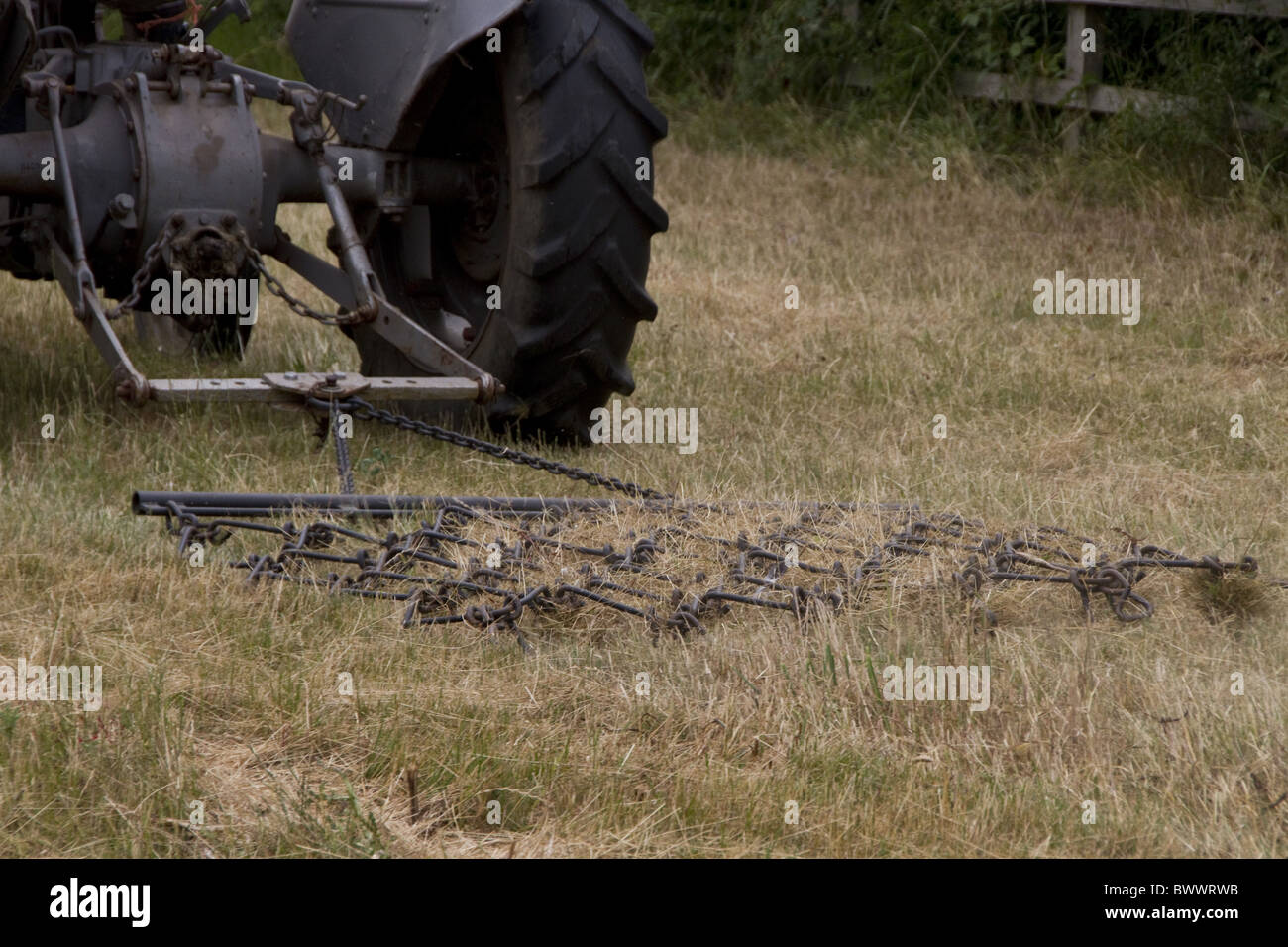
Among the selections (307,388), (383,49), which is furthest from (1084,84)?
(307,388)

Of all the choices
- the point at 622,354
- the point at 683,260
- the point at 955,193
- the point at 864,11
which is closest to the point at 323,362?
the point at 622,354

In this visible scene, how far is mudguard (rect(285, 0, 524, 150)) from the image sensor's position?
4453 mm

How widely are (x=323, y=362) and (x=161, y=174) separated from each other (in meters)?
1.59

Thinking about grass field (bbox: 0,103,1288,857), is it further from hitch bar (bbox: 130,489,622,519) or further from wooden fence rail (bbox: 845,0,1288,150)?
wooden fence rail (bbox: 845,0,1288,150)

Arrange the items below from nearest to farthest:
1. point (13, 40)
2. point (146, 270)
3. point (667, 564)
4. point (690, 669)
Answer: point (690, 669), point (667, 564), point (13, 40), point (146, 270)

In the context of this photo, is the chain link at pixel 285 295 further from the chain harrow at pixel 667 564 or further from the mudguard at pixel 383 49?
the chain harrow at pixel 667 564

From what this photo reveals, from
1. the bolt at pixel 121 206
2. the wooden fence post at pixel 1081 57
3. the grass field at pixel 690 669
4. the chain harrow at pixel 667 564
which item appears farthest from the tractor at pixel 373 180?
the wooden fence post at pixel 1081 57

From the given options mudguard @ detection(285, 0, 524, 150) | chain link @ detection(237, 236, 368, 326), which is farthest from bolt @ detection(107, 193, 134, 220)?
mudguard @ detection(285, 0, 524, 150)

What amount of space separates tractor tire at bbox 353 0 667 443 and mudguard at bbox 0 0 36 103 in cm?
110

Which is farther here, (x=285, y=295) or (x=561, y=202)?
(x=561, y=202)

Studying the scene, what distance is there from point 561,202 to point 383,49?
730 mm

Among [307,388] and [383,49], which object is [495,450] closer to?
→ [307,388]

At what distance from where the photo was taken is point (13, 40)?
4.08m

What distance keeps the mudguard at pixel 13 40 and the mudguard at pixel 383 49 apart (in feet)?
3.30
